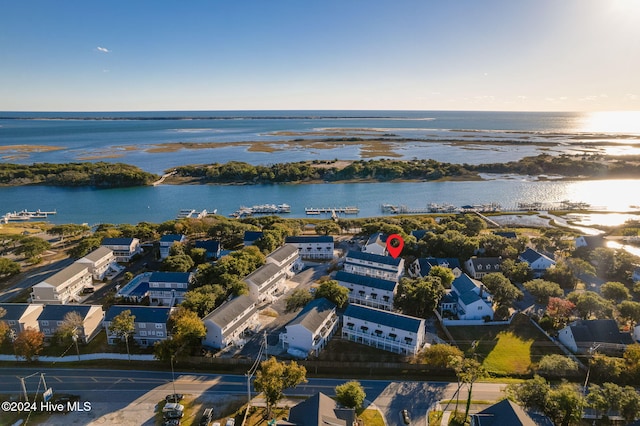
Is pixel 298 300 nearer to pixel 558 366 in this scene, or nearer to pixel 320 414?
pixel 320 414

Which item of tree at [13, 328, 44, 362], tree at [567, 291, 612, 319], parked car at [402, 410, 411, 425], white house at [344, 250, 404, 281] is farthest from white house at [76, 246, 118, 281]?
tree at [567, 291, 612, 319]

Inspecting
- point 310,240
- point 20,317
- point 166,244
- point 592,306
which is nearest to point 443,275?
point 592,306

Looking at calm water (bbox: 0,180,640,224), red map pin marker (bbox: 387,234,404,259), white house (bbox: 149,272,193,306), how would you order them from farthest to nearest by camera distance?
calm water (bbox: 0,180,640,224)
red map pin marker (bbox: 387,234,404,259)
white house (bbox: 149,272,193,306)

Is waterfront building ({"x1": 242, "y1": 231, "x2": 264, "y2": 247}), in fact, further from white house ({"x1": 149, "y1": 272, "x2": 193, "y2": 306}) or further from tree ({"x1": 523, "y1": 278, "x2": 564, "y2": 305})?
tree ({"x1": 523, "y1": 278, "x2": 564, "y2": 305})

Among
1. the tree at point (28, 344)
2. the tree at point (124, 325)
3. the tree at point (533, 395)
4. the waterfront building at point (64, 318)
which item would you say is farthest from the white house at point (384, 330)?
the tree at point (28, 344)

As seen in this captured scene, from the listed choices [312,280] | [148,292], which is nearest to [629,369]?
[312,280]

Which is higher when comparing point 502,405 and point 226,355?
point 502,405

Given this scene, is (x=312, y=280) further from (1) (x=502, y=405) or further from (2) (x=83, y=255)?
(2) (x=83, y=255)

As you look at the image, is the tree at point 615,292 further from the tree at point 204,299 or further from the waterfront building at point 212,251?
the waterfront building at point 212,251
